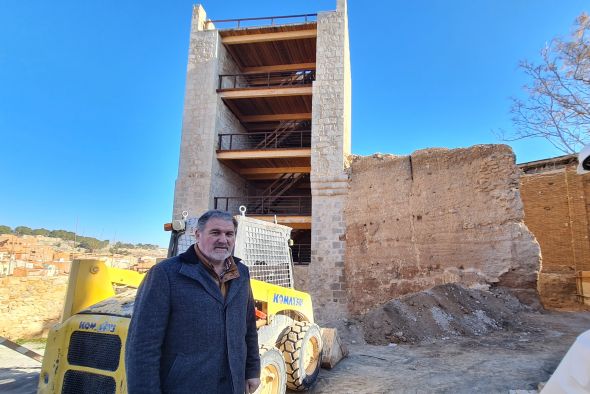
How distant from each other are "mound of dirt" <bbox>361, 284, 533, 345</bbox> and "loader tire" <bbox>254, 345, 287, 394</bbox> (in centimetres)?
464

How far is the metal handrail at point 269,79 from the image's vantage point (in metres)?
16.1

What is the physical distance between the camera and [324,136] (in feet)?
46.1

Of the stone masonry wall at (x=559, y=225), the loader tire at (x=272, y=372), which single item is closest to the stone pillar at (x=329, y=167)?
the stone masonry wall at (x=559, y=225)

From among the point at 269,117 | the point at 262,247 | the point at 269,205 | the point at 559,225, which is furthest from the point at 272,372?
the point at 559,225

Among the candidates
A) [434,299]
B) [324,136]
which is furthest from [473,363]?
[324,136]

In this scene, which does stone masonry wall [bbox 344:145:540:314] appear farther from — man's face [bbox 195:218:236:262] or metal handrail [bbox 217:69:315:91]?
man's face [bbox 195:218:236:262]

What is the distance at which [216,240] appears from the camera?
1.97 metres

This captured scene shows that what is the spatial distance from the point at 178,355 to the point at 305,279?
39.0 ft

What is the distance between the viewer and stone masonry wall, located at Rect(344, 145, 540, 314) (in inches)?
388

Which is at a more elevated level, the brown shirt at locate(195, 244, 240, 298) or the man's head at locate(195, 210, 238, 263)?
the man's head at locate(195, 210, 238, 263)

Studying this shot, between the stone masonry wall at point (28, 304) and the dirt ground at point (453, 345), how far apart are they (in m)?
9.49

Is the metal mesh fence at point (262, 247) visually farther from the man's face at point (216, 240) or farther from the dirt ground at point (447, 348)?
the man's face at point (216, 240)

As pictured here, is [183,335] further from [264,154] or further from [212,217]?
[264,154]

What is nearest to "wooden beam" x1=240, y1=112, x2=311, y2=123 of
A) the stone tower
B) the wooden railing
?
the stone tower
